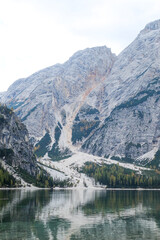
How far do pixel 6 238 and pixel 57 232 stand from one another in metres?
11.1

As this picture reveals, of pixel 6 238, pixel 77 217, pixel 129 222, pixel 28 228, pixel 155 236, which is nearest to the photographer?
pixel 6 238

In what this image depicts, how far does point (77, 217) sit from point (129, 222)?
1439 centimetres

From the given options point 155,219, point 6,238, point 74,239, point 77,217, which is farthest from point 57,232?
point 155,219

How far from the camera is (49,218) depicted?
72688mm

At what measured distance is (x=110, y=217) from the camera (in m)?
77.6

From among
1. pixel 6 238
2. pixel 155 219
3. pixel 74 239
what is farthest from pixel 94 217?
pixel 6 238

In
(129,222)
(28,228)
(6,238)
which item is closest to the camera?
(6,238)

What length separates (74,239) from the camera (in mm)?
50250

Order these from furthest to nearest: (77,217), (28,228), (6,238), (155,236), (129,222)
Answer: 1. (77,217)
2. (129,222)
3. (28,228)
4. (155,236)
5. (6,238)

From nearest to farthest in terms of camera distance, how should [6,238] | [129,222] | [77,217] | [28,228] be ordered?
[6,238] < [28,228] < [129,222] < [77,217]

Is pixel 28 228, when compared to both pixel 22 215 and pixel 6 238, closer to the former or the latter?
pixel 6 238

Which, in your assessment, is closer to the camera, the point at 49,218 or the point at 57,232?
the point at 57,232

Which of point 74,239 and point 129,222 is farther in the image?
point 129,222

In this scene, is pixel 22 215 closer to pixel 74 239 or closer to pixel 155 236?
pixel 74 239
